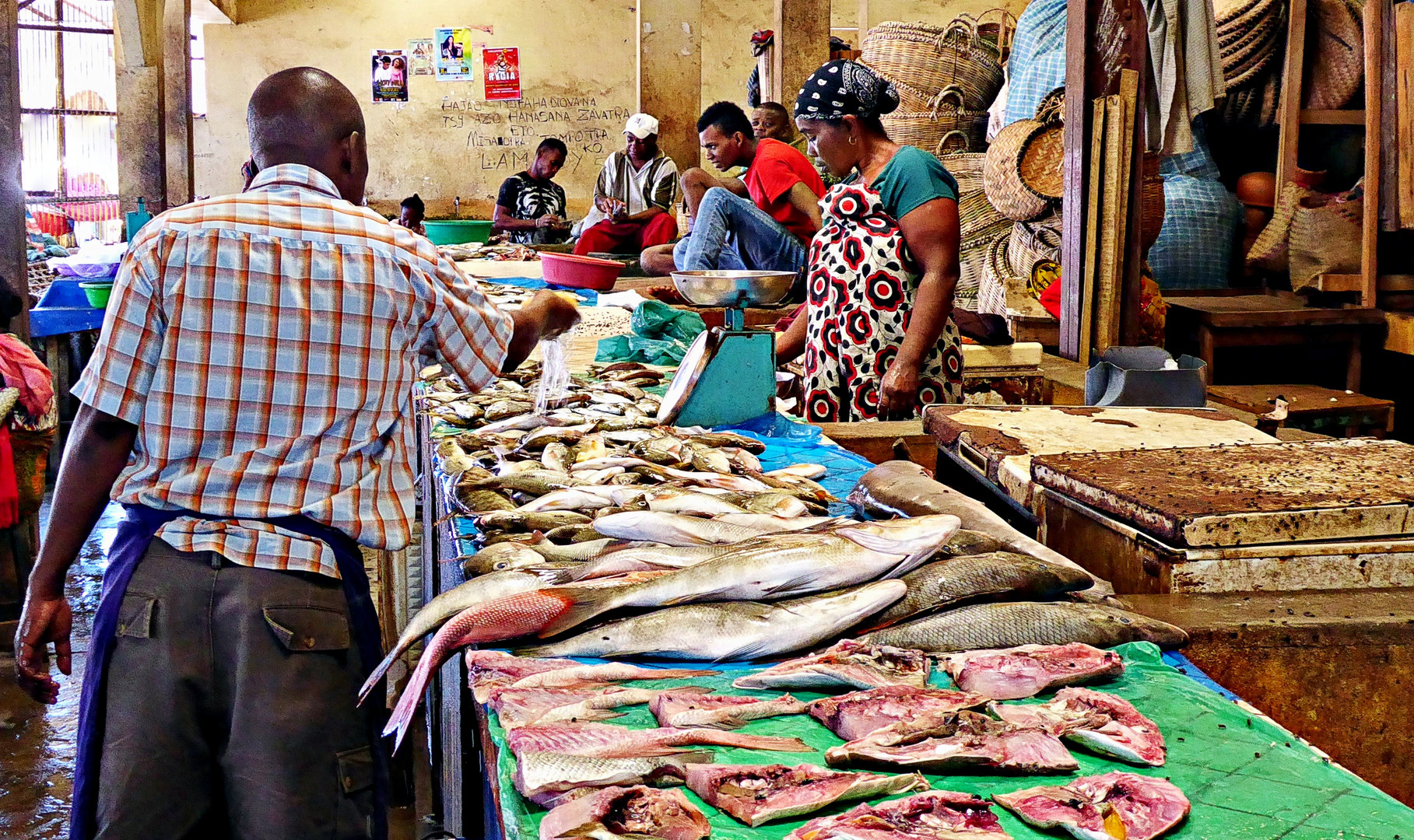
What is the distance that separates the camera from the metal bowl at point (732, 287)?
376 centimetres

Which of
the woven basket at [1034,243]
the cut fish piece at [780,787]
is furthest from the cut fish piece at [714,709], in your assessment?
the woven basket at [1034,243]

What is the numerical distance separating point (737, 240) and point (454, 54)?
13.8 metres

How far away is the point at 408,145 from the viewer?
18.6 metres

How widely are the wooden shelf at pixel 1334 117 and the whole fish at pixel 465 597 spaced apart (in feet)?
26.0

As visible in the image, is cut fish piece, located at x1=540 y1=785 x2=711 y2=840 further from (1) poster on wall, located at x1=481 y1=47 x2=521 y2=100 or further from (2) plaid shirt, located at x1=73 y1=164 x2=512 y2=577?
(1) poster on wall, located at x1=481 y1=47 x2=521 y2=100

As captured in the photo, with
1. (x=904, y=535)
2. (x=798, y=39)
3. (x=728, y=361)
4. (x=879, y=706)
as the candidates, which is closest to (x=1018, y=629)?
(x=904, y=535)

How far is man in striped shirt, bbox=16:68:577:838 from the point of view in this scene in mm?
2295

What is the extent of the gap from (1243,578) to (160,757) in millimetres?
2158

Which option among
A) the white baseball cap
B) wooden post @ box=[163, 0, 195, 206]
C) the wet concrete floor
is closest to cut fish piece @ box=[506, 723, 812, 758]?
the wet concrete floor

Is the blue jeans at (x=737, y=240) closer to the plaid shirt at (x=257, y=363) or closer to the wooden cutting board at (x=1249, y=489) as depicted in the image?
the wooden cutting board at (x=1249, y=489)

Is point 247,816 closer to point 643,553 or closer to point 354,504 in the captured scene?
point 354,504

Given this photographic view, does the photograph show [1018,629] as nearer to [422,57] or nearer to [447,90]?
[447,90]

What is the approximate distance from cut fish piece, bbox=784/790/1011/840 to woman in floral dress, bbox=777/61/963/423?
2.86 metres

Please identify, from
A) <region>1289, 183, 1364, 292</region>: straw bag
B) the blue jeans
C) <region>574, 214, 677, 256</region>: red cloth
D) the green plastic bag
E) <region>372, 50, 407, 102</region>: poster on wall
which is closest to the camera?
the green plastic bag
